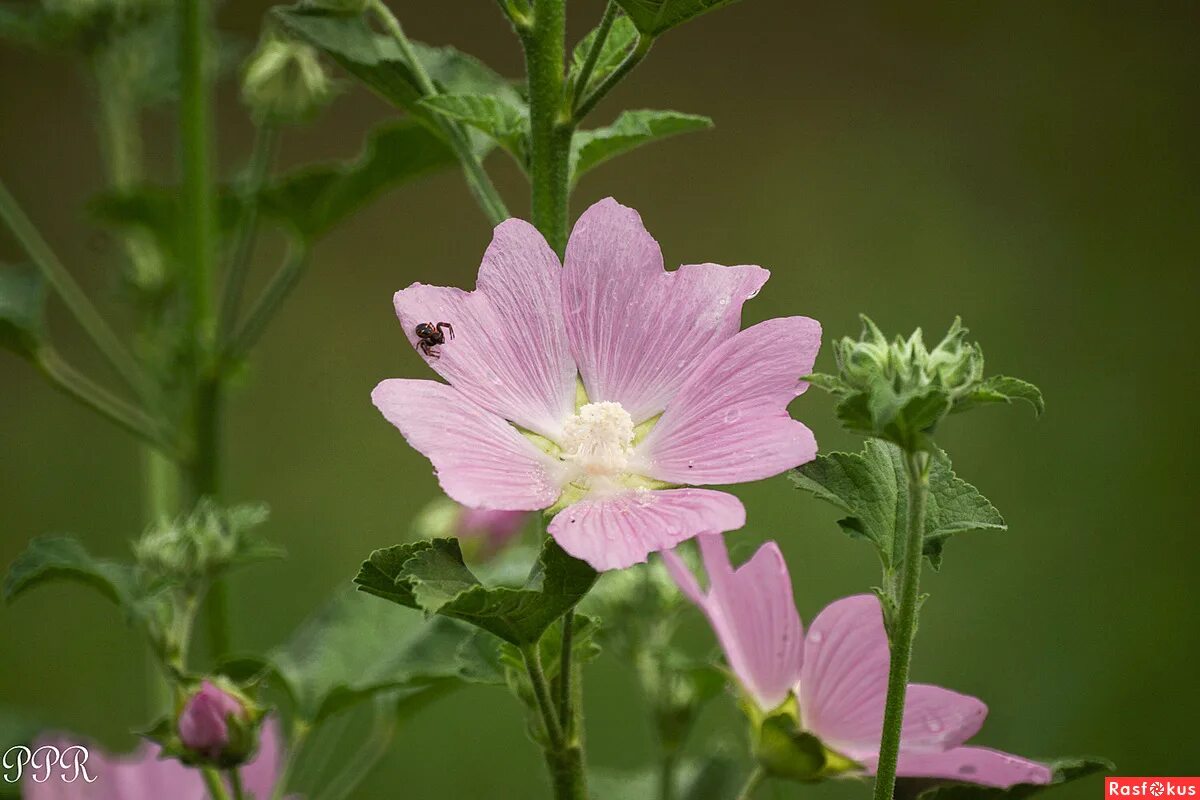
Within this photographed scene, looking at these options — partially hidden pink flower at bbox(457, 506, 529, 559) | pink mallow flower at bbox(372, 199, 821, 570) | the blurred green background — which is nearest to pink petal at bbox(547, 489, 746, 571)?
pink mallow flower at bbox(372, 199, 821, 570)

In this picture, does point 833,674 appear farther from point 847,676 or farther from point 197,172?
point 197,172

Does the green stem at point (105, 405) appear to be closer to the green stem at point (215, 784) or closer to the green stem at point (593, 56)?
the green stem at point (215, 784)

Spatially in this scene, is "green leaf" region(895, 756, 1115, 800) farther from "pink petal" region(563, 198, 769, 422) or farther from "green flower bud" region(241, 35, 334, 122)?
"green flower bud" region(241, 35, 334, 122)

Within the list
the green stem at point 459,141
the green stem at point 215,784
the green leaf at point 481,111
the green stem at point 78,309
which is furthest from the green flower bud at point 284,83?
the green stem at point 215,784

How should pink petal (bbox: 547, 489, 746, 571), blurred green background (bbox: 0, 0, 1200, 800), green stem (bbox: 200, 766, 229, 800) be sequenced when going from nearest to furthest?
pink petal (bbox: 547, 489, 746, 571)
green stem (bbox: 200, 766, 229, 800)
blurred green background (bbox: 0, 0, 1200, 800)

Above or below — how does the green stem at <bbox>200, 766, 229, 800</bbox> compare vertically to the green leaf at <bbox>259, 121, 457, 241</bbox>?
below

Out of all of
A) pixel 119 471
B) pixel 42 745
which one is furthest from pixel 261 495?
pixel 42 745

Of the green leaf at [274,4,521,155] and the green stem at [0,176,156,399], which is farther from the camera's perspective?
the green stem at [0,176,156,399]
